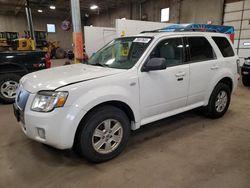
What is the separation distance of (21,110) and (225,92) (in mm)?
3485

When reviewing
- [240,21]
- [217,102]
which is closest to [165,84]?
[217,102]

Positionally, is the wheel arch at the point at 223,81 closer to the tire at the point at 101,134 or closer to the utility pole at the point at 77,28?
the tire at the point at 101,134

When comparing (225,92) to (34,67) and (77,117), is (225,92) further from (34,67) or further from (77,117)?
(34,67)

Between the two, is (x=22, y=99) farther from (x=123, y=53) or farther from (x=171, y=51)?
(x=171, y=51)

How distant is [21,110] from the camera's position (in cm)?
224

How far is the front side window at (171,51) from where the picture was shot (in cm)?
277

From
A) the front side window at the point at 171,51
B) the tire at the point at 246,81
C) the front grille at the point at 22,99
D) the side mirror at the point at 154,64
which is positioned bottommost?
the tire at the point at 246,81


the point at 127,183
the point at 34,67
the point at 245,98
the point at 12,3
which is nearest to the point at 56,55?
the point at 12,3

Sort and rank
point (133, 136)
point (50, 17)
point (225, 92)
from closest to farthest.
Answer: point (133, 136)
point (225, 92)
point (50, 17)

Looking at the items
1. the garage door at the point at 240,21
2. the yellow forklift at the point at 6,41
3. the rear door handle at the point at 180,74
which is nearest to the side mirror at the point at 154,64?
the rear door handle at the point at 180,74

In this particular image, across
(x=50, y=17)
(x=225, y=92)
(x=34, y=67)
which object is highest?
(x=50, y=17)

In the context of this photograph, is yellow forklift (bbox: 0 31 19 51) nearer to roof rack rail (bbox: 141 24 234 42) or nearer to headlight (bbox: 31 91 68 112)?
roof rack rail (bbox: 141 24 234 42)

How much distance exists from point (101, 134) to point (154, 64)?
1100 mm

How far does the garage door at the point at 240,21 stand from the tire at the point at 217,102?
7820 mm
